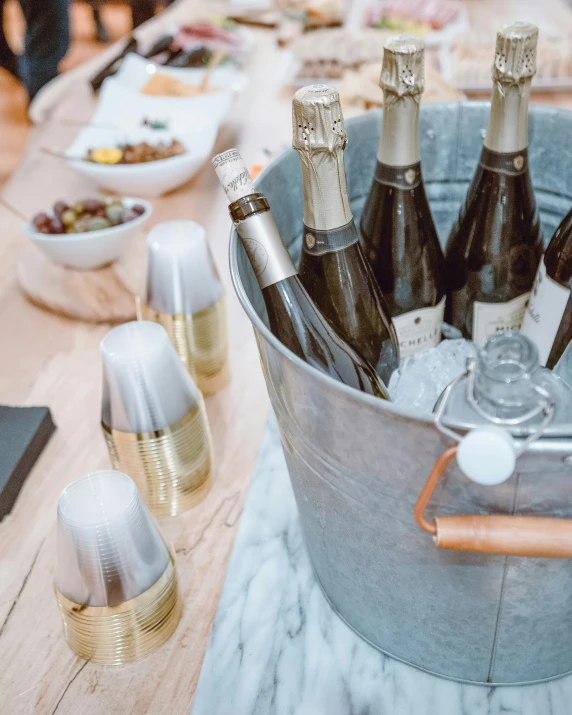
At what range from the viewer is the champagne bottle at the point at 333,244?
436mm

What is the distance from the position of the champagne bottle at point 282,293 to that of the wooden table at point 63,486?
164mm

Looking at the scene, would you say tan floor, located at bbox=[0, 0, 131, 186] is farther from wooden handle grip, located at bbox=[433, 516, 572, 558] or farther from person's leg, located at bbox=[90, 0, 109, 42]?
wooden handle grip, located at bbox=[433, 516, 572, 558]

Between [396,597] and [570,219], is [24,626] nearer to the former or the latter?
[396,597]

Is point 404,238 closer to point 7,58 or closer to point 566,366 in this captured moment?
point 566,366

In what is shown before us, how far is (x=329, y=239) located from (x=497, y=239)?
215 millimetres

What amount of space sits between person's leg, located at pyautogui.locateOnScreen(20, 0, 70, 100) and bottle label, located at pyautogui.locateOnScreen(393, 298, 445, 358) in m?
2.45

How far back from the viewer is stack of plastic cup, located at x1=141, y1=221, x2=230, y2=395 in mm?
663

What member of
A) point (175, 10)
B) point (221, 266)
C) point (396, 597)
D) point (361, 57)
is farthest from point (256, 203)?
point (175, 10)

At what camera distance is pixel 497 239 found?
0.67 meters

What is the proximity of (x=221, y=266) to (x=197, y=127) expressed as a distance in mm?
495

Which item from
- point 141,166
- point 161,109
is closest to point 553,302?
point 141,166

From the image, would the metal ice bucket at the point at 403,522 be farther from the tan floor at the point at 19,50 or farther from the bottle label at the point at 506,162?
the tan floor at the point at 19,50

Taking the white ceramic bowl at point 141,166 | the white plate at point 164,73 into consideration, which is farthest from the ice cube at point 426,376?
the white plate at point 164,73

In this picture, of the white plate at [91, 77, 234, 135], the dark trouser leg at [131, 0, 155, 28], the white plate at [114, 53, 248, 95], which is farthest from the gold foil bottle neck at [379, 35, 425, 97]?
the dark trouser leg at [131, 0, 155, 28]
